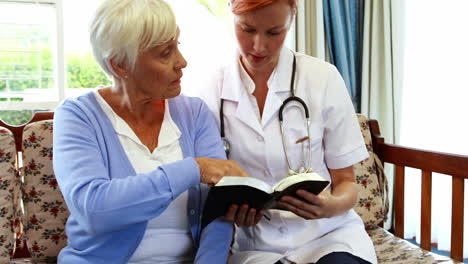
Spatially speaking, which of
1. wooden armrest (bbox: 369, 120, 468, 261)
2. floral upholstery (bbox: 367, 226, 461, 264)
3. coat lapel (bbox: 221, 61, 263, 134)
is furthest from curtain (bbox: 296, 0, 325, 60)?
coat lapel (bbox: 221, 61, 263, 134)

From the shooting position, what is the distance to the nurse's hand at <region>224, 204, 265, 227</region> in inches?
49.9

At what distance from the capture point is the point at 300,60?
1521 millimetres

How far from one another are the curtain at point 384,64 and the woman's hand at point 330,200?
5.76 ft

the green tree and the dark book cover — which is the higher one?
the green tree

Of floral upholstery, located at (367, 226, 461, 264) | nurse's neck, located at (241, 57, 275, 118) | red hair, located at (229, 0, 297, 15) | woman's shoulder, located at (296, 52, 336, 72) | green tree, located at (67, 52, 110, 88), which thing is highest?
green tree, located at (67, 52, 110, 88)

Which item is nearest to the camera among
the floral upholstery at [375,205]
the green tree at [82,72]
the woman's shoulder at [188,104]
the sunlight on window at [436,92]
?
the woman's shoulder at [188,104]

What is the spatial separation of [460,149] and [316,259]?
195cm

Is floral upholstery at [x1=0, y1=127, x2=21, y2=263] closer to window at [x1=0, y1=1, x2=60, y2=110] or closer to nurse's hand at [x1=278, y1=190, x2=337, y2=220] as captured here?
nurse's hand at [x1=278, y1=190, x2=337, y2=220]

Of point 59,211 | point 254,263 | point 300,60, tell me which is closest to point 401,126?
point 300,60

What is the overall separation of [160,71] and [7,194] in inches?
25.9

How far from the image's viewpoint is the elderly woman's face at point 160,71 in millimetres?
1293

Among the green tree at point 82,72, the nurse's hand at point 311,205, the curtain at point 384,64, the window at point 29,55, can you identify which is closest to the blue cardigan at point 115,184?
the nurse's hand at point 311,205

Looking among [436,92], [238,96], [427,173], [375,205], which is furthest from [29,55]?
[436,92]

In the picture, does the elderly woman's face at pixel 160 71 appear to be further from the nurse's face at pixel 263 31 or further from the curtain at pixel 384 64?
the curtain at pixel 384 64
